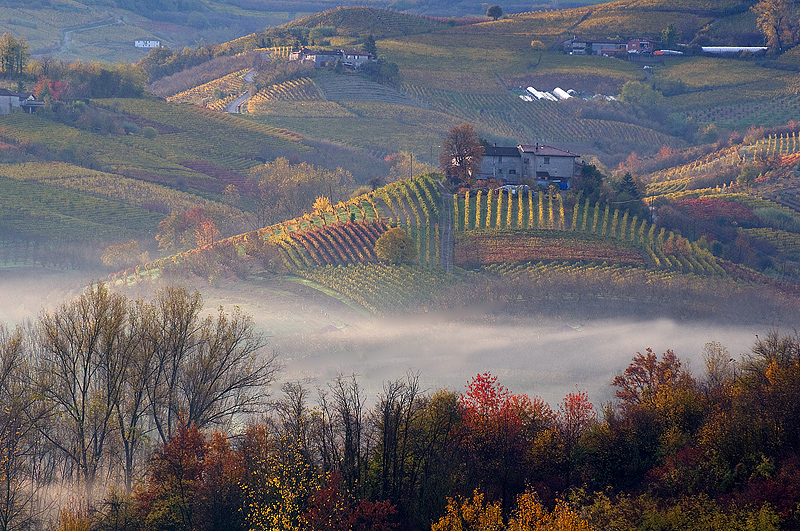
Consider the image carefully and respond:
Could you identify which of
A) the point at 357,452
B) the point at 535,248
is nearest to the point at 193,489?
the point at 357,452

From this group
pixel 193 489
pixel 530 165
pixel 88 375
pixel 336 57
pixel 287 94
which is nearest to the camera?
pixel 193 489

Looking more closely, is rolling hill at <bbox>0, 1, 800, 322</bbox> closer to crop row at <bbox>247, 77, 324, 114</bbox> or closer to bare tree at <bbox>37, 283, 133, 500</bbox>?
crop row at <bbox>247, 77, 324, 114</bbox>

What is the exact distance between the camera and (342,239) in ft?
262

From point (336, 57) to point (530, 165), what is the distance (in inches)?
3915

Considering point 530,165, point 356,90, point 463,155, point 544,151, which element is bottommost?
point 530,165

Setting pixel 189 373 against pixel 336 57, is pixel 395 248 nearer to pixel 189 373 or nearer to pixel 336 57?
pixel 189 373

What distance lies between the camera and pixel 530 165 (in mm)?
89562

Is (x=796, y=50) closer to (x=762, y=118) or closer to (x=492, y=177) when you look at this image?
(x=762, y=118)

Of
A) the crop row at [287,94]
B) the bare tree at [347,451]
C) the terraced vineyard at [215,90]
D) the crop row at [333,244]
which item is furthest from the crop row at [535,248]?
the terraced vineyard at [215,90]

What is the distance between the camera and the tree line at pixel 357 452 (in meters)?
34.0

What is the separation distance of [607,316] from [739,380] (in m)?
29.5

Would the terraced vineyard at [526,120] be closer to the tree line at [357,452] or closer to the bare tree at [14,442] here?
the tree line at [357,452]

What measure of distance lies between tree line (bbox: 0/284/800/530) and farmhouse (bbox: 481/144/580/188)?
4436 centimetres

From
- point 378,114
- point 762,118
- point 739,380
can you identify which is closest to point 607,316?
point 739,380
